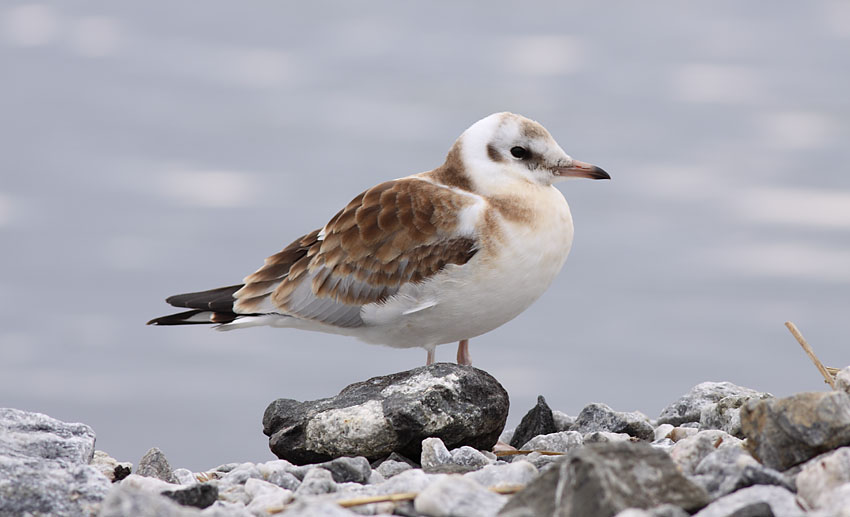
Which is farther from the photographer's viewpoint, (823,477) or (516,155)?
(516,155)

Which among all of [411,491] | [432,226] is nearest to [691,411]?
[432,226]

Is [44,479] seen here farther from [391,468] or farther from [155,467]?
[391,468]

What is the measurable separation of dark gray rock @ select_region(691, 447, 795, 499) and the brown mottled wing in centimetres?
287

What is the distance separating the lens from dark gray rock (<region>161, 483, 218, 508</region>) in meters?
5.52

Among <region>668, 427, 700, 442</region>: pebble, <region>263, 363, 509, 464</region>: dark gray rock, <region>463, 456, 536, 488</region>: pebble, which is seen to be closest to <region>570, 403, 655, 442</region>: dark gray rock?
<region>668, 427, 700, 442</region>: pebble

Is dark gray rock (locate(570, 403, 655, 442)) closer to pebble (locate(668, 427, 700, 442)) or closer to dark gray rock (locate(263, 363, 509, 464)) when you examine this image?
pebble (locate(668, 427, 700, 442))

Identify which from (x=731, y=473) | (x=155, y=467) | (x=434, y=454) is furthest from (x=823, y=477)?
(x=155, y=467)

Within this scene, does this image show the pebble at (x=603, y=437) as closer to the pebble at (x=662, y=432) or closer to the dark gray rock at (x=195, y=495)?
the pebble at (x=662, y=432)

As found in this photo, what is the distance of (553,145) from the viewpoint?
332 inches

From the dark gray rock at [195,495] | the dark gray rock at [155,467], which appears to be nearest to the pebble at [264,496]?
the dark gray rock at [195,495]

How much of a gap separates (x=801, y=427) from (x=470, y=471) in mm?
1868

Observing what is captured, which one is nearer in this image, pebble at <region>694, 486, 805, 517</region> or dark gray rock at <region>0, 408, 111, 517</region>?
pebble at <region>694, 486, 805, 517</region>

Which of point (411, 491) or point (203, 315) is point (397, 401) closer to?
point (411, 491)

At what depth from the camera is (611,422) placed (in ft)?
26.4
